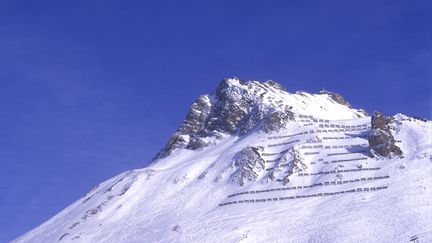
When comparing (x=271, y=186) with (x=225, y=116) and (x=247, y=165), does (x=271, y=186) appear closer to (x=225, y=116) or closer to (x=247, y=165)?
(x=247, y=165)

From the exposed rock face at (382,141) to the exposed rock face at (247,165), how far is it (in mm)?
19516

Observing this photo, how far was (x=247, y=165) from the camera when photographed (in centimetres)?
13388

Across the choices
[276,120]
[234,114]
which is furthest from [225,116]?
[276,120]

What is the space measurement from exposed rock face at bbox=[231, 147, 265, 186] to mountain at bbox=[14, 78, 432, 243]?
177mm

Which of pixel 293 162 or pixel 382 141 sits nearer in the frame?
pixel 293 162

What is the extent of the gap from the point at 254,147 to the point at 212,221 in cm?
2837

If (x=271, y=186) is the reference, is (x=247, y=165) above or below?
above

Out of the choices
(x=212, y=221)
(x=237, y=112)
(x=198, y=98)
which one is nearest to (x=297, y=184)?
(x=212, y=221)

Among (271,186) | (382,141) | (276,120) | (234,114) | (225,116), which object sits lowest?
(271,186)

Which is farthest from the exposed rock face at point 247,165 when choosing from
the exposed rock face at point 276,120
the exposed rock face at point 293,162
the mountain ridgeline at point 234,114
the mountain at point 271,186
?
the mountain ridgeline at point 234,114

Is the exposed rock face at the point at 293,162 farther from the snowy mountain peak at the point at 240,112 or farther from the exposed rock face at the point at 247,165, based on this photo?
the snowy mountain peak at the point at 240,112

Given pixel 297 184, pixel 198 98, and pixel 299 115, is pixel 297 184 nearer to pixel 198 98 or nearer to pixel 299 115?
pixel 299 115

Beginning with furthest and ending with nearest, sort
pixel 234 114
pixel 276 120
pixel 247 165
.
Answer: pixel 234 114
pixel 276 120
pixel 247 165

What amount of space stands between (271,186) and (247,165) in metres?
9.48
